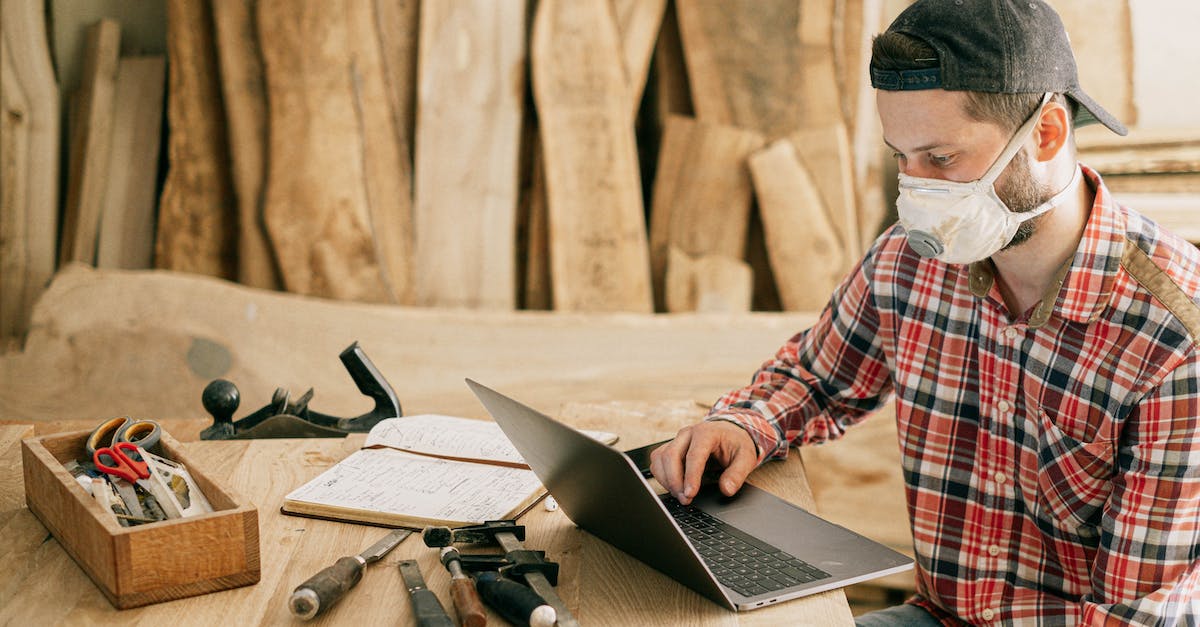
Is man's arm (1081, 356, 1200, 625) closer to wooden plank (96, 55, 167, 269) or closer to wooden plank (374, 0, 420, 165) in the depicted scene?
wooden plank (374, 0, 420, 165)

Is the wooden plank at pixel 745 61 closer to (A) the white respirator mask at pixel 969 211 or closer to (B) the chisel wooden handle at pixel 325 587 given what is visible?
(A) the white respirator mask at pixel 969 211

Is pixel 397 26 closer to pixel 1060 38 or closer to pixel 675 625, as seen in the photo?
pixel 1060 38

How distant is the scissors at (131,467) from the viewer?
1.18m

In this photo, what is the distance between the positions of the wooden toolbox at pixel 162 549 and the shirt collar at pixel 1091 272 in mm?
1115

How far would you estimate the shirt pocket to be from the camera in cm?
142

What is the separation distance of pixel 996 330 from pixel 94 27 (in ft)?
8.77

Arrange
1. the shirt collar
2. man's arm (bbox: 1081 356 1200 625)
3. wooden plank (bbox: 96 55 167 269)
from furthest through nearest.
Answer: wooden plank (bbox: 96 55 167 269) → the shirt collar → man's arm (bbox: 1081 356 1200 625)

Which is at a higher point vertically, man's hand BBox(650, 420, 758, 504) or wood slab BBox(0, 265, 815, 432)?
man's hand BBox(650, 420, 758, 504)

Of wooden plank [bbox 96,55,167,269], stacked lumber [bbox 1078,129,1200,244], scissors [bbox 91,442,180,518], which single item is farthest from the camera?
wooden plank [bbox 96,55,167,269]

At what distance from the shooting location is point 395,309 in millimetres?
2830

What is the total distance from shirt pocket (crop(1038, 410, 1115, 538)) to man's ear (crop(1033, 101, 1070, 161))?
1.26ft

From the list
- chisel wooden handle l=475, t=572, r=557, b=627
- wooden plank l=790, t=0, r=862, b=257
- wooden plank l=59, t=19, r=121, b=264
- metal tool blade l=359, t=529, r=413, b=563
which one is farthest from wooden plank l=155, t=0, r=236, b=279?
chisel wooden handle l=475, t=572, r=557, b=627

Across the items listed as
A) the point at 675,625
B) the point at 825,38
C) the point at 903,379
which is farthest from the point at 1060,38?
the point at 825,38

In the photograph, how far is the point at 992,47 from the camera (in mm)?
1385
